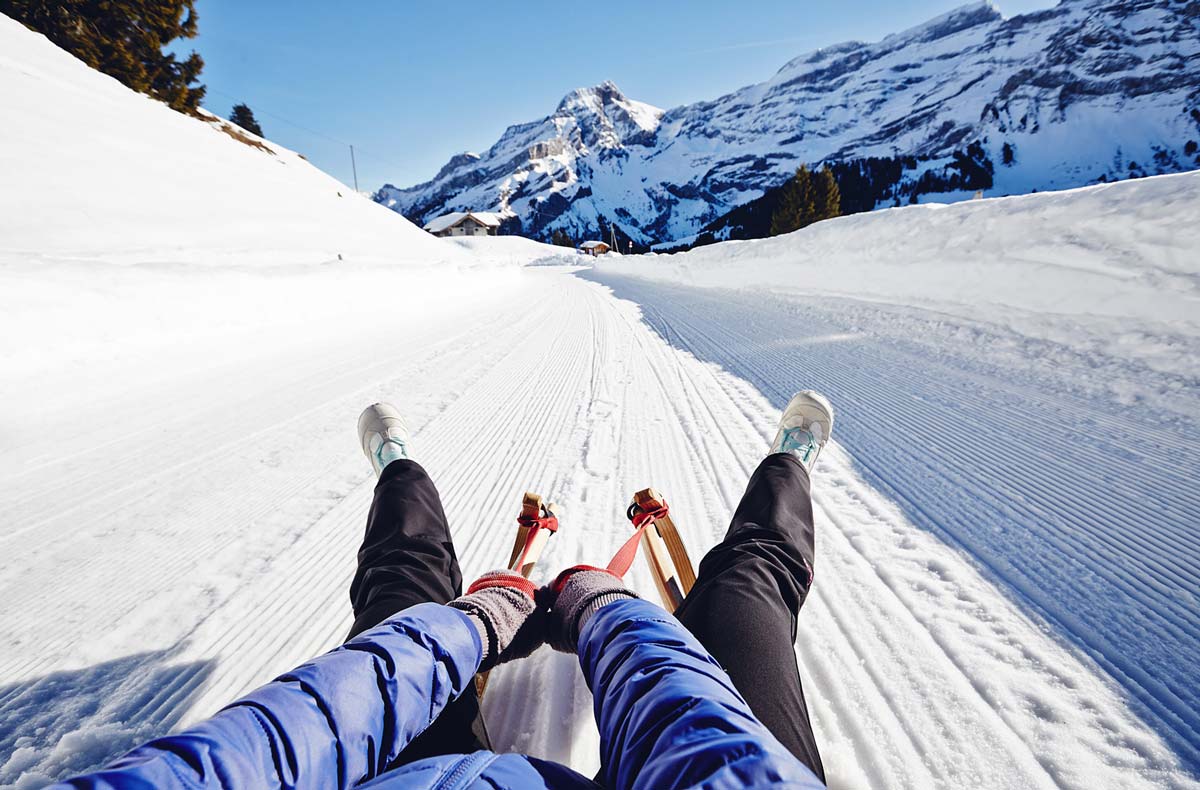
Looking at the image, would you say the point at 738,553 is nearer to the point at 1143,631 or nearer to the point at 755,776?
the point at 755,776

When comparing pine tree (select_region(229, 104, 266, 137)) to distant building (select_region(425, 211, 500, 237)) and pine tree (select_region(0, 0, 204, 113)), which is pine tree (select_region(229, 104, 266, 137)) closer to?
pine tree (select_region(0, 0, 204, 113))

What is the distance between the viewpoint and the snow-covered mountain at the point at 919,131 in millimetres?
90000

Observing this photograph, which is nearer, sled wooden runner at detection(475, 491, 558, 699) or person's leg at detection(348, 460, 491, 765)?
person's leg at detection(348, 460, 491, 765)

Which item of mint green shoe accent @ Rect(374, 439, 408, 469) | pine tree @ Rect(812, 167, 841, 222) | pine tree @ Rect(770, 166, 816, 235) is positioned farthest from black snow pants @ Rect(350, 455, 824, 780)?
pine tree @ Rect(812, 167, 841, 222)

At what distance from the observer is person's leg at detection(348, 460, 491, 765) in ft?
3.51

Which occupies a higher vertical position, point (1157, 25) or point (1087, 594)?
point (1157, 25)

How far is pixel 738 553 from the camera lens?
1396 mm

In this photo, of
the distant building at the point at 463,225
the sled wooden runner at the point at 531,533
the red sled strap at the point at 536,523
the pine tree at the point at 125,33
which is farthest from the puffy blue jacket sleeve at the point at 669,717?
the distant building at the point at 463,225

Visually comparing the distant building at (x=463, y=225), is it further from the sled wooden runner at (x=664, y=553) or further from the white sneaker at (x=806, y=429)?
the sled wooden runner at (x=664, y=553)

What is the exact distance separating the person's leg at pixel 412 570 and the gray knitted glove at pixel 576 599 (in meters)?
0.27

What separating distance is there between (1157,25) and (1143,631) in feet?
554

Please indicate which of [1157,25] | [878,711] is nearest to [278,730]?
[878,711]

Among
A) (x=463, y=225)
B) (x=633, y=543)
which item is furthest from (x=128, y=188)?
(x=463, y=225)

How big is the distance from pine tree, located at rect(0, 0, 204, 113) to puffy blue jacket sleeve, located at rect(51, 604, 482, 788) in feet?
104
